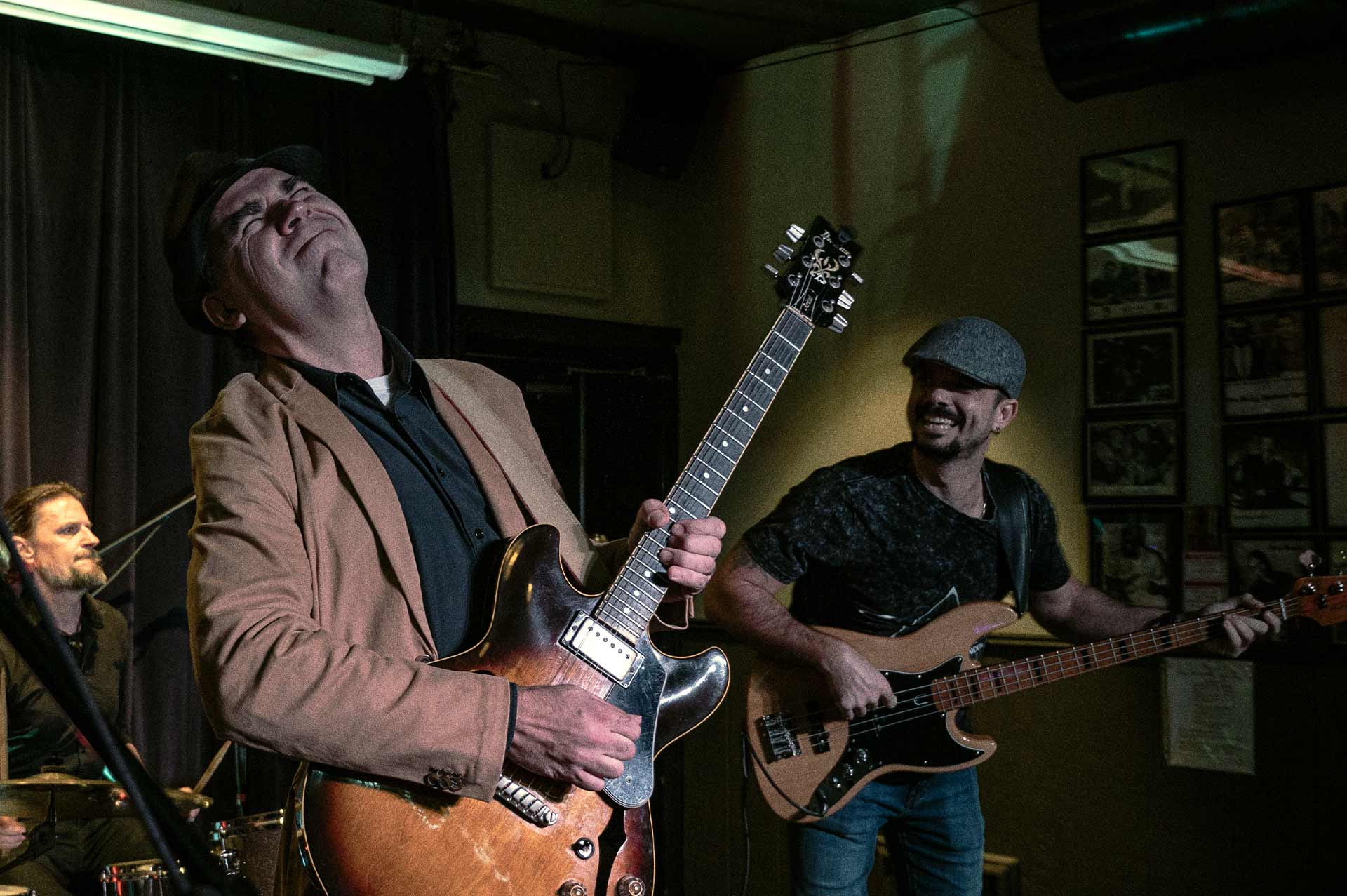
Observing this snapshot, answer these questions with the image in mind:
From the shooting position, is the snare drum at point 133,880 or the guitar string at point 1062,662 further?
the snare drum at point 133,880

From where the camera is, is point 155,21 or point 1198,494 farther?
point 1198,494

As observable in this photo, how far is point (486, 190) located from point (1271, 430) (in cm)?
337

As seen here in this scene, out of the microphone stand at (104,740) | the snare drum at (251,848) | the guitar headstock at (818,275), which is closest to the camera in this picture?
the microphone stand at (104,740)

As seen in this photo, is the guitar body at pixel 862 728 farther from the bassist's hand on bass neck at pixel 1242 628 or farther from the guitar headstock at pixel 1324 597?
the guitar headstock at pixel 1324 597

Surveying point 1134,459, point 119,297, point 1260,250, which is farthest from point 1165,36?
point 119,297

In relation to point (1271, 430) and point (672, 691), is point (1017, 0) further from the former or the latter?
point (672, 691)

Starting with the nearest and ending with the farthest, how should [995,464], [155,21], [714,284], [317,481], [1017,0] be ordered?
[317,481]
[995,464]
[155,21]
[1017,0]
[714,284]

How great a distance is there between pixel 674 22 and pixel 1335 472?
3304 mm

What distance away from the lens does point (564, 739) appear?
62.9 inches

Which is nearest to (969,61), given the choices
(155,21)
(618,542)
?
(155,21)

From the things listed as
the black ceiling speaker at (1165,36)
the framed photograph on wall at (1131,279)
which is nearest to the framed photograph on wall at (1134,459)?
the framed photograph on wall at (1131,279)

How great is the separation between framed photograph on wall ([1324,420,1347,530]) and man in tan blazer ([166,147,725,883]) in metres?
2.81

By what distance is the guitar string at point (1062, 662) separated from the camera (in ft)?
9.71

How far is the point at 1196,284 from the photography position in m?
4.16
